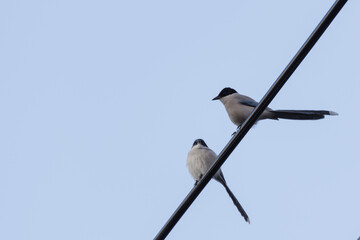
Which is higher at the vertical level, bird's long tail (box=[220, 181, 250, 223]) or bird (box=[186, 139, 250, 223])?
bird (box=[186, 139, 250, 223])

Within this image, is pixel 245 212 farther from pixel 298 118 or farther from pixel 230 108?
pixel 298 118

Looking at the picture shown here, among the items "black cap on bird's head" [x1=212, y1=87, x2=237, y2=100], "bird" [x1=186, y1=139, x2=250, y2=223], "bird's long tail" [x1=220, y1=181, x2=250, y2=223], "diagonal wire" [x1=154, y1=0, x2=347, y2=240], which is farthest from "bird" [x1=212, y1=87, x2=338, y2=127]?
"diagonal wire" [x1=154, y1=0, x2=347, y2=240]

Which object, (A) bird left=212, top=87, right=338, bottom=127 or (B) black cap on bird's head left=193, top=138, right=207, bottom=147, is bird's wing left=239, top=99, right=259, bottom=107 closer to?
(A) bird left=212, top=87, right=338, bottom=127

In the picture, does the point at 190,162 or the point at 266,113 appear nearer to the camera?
the point at 266,113

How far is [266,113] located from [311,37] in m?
4.41

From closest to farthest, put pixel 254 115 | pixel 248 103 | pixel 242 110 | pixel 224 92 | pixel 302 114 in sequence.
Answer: pixel 254 115 → pixel 302 114 → pixel 242 110 → pixel 248 103 → pixel 224 92

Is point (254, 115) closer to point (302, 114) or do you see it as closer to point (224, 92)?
point (302, 114)

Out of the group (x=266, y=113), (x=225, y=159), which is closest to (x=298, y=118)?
(x=266, y=113)

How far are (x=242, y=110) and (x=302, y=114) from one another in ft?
5.89

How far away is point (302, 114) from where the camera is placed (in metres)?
5.82

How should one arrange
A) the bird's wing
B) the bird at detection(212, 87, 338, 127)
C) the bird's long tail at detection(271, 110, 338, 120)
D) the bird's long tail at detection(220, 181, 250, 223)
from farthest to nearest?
the bird's wing < the bird's long tail at detection(220, 181, 250, 223) < the bird at detection(212, 87, 338, 127) < the bird's long tail at detection(271, 110, 338, 120)

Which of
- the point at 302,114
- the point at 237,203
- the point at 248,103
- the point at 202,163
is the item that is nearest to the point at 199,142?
the point at 202,163

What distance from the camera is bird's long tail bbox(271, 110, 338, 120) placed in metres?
5.39

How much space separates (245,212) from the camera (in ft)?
24.5
